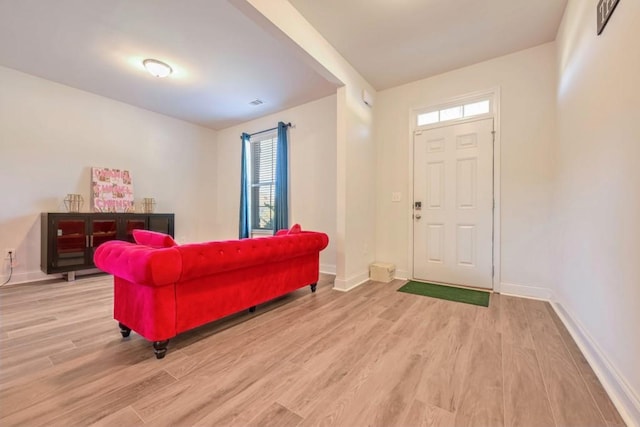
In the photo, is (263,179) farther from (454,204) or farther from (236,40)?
(454,204)

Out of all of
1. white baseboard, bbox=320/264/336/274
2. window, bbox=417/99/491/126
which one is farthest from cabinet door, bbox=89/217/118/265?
window, bbox=417/99/491/126

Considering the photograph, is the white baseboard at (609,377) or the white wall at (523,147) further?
the white wall at (523,147)

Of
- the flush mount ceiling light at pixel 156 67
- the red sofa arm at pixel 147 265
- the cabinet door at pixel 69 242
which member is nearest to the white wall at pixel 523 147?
the red sofa arm at pixel 147 265

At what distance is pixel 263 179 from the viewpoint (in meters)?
5.27

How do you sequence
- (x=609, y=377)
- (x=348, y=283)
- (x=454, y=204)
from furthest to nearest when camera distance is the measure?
(x=454, y=204)
(x=348, y=283)
(x=609, y=377)

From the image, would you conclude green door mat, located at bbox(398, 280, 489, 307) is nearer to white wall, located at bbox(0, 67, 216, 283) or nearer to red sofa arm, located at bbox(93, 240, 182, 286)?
red sofa arm, located at bbox(93, 240, 182, 286)

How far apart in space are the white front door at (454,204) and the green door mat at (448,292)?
0.61ft

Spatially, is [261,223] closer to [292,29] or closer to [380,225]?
[380,225]


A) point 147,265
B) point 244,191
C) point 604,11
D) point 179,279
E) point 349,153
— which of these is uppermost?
point 604,11

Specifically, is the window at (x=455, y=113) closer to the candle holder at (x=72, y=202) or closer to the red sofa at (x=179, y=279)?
the red sofa at (x=179, y=279)

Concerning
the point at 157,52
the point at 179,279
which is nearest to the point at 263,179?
the point at 157,52

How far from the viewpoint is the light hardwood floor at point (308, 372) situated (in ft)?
4.03

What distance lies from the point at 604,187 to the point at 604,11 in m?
1.05

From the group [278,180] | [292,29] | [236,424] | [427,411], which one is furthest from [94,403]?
[278,180]
